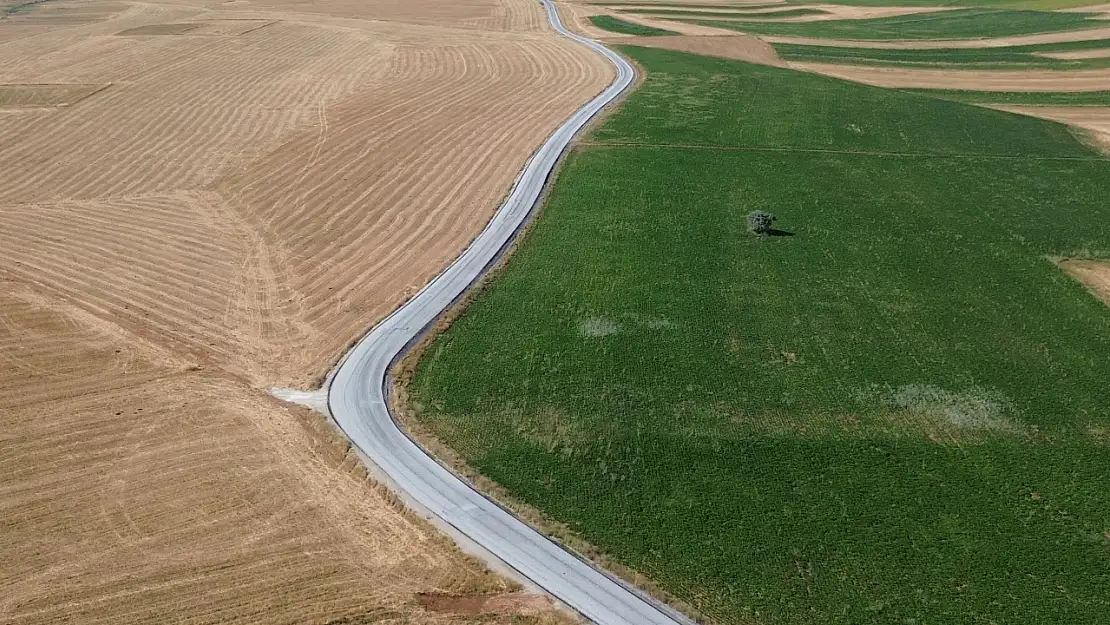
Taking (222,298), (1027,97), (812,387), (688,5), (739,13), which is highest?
(688,5)

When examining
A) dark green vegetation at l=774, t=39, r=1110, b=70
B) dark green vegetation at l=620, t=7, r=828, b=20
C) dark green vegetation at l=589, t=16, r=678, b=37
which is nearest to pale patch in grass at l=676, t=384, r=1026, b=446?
dark green vegetation at l=774, t=39, r=1110, b=70

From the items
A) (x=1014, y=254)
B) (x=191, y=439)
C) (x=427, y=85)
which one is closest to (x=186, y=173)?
(x=427, y=85)

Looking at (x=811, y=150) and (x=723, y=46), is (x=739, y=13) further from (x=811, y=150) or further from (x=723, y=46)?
(x=811, y=150)

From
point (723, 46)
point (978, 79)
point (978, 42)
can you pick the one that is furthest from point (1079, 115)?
point (723, 46)

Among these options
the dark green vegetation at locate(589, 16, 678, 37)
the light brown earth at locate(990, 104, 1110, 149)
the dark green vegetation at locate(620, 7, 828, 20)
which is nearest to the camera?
the light brown earth at locate(990, 104, 1110, 149)

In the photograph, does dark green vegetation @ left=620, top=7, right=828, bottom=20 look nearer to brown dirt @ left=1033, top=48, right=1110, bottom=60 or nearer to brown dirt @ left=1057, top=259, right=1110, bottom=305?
brown dirt @ left=1033, top=48, right=1110, bottom=60

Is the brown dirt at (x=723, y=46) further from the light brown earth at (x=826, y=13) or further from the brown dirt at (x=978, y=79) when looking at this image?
the light brown earth at (x=826, y=13)

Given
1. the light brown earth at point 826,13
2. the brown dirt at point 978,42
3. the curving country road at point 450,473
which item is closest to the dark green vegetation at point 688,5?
the light brown earth at point 826,13
